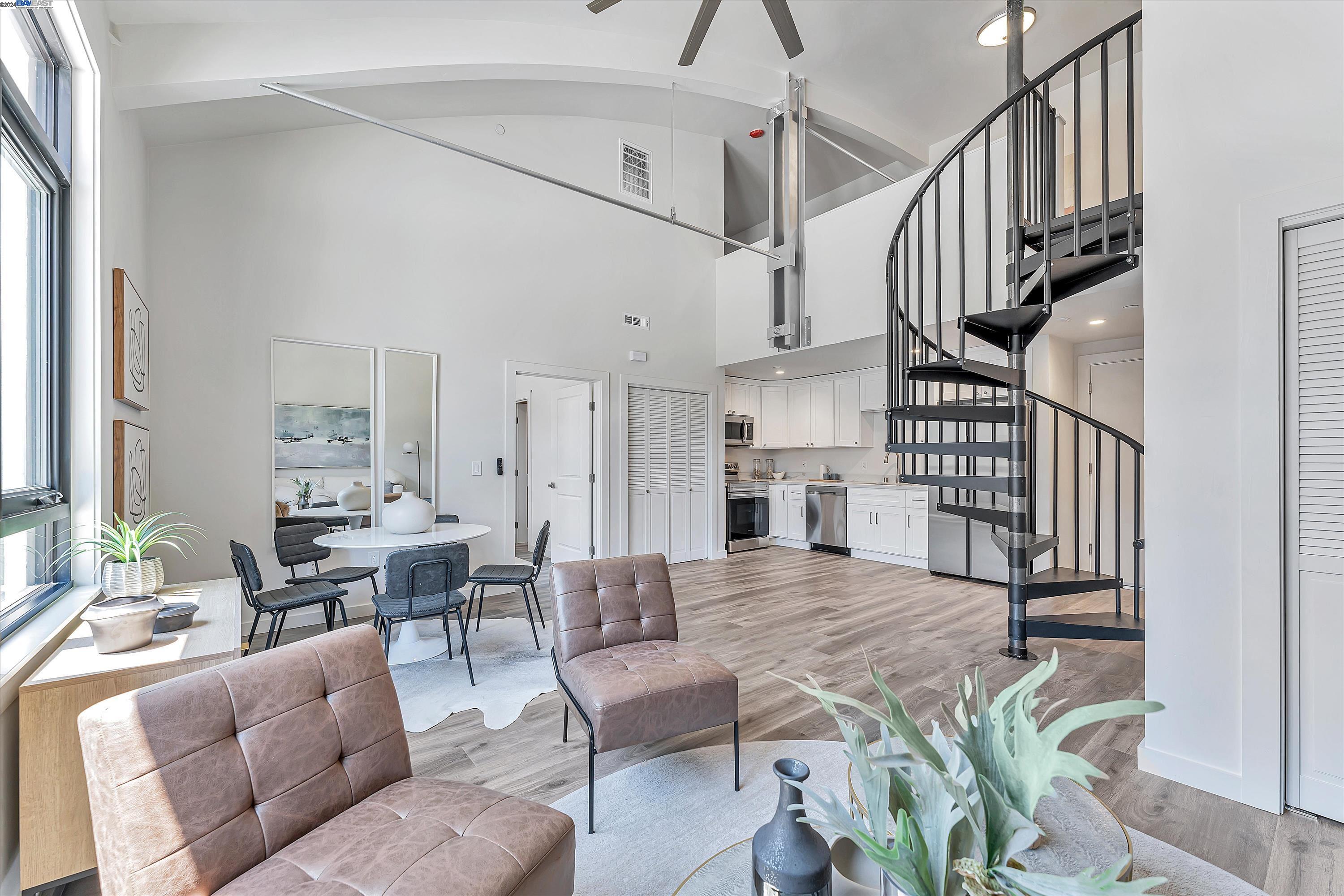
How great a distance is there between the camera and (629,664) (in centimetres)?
221

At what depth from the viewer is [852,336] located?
17.7ft

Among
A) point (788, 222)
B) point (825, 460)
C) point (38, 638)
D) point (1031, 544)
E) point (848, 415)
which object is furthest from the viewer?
point (825, 460)

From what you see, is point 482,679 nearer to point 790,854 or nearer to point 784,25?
point 790,854

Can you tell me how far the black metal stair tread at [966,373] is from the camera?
3217 mm

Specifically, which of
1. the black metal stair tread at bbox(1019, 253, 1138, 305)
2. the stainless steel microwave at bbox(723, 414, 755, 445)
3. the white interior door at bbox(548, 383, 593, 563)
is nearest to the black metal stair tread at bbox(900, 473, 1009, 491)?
the black metal stair tread at bbox(1019, 253, 1138, 305)

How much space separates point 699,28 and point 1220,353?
2.63 m

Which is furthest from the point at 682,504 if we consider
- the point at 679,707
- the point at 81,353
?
the point at 81,353

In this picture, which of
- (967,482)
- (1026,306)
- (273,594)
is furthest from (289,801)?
(1026,306)

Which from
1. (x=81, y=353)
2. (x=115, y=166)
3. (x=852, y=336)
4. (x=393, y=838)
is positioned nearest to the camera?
(x=393, y=838)

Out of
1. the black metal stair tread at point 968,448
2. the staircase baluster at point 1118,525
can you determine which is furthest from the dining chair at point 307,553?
the staircase baluster at point 1118,525

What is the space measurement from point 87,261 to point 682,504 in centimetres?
513

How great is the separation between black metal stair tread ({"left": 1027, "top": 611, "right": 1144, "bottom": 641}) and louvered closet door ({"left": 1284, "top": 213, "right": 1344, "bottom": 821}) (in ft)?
3.82

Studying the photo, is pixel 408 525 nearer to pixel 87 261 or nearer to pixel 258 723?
pixel 87 261

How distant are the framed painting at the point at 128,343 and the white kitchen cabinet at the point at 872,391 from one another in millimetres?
6415
